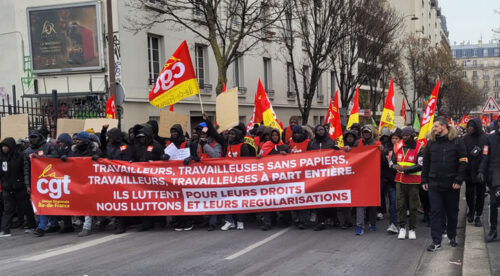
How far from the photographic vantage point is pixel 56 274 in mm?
6188

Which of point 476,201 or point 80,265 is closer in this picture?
point 80,265

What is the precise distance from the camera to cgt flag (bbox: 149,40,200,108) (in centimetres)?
907

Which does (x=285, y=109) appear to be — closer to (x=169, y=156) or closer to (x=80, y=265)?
(x=169, y=156)

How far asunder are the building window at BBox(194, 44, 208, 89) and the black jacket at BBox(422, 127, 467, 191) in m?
16.6

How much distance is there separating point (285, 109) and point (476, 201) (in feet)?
74.3

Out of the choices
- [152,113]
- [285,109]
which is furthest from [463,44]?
[152,113]

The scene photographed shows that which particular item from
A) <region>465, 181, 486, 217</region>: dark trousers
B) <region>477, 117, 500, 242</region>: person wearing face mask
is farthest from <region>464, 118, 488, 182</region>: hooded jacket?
<region>477, 117, 500, 242</region>: person wearing face mask

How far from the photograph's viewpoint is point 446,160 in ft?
22.6

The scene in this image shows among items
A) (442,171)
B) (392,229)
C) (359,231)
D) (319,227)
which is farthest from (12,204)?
(442,171)

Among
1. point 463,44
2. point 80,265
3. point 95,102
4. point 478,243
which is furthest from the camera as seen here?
point 463,44

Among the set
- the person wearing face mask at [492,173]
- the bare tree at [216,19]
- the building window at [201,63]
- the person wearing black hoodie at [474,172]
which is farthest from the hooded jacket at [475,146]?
the building window at [201,63]

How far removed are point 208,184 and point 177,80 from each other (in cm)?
202

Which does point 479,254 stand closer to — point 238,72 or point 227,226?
point 227,226

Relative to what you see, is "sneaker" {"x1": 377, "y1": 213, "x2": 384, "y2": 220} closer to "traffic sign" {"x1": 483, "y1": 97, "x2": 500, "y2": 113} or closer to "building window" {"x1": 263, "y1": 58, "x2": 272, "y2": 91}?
"traffic sign" {"x1": 483, "y1": 97, "x2": 500, "y2": 113}
